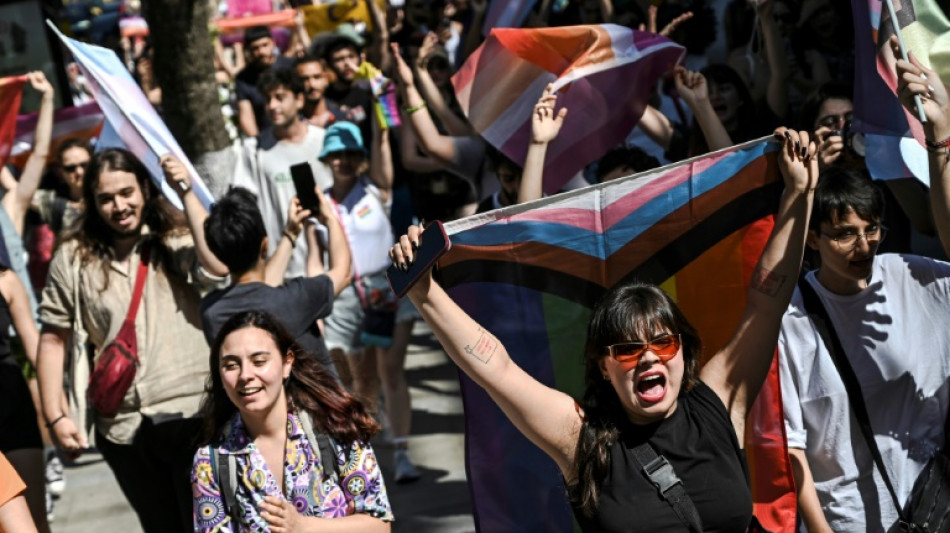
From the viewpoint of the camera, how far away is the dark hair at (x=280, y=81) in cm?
743

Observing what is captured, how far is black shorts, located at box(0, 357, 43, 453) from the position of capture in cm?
520

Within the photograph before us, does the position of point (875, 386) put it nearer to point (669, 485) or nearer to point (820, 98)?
point (669, 485)

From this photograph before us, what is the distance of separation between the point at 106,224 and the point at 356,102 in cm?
335

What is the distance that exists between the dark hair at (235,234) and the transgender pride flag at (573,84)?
1195 millimetres

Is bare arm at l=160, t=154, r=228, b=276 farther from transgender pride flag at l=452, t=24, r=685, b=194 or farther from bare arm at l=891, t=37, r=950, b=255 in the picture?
bare arm at l=891, t=37, r=950, b=255

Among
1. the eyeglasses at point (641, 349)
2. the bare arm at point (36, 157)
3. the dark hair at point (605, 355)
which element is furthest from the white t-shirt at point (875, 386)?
the bare arm at point (36, 157)

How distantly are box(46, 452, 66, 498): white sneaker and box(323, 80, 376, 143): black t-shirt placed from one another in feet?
8.54

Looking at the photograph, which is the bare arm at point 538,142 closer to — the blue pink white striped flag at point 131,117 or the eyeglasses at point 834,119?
the eyeglasses at point 834,119

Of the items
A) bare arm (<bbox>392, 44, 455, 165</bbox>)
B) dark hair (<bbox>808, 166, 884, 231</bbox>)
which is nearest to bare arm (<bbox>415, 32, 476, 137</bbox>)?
bare arm (<bbox>392, 44, 455, 165</bbox>)

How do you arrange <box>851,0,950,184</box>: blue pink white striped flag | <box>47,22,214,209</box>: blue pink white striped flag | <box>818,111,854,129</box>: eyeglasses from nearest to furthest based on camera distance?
<box>851,0,950,184</box>: blue pink white striped flag, <box>818,111,854,129</box>: eyeglasses, <box>47,22,214,209</box>: blue pink white striped flag

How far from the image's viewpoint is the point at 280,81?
24.4 feet

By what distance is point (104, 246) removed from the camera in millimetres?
5266

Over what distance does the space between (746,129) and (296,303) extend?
229 cm

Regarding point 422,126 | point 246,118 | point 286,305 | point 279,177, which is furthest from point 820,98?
point 246,118
